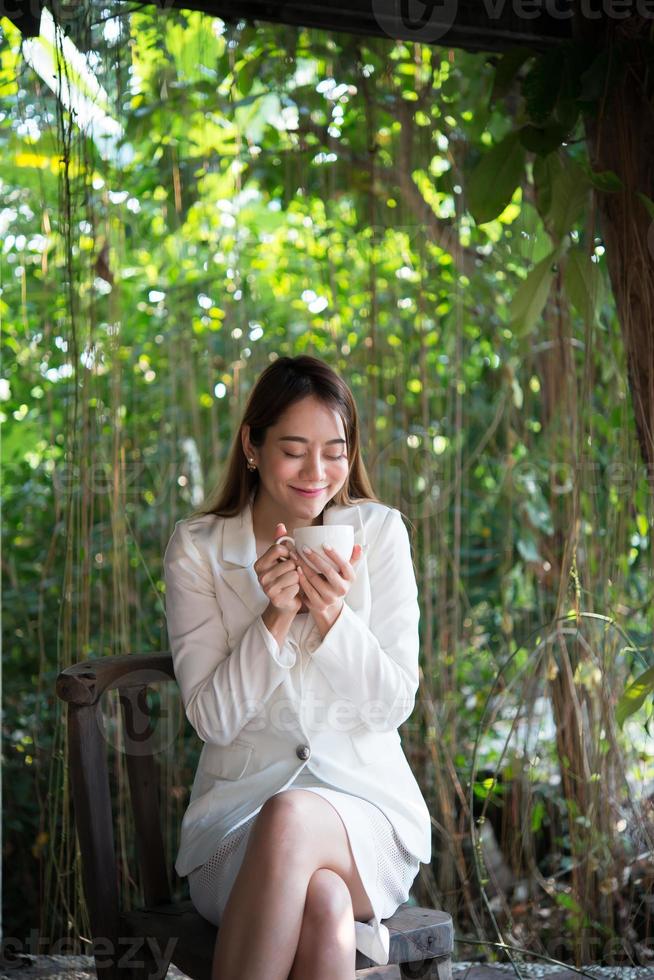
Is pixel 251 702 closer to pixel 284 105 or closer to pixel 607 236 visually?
pixel 607 236

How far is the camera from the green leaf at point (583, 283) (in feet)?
5.41

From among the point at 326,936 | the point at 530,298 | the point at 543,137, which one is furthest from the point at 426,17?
the point at 326,936

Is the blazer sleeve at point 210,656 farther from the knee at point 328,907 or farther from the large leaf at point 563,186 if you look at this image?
the large leaf at point 563,186

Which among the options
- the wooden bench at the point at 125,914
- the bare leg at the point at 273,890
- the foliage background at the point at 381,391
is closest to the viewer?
the bare leg at the point at 273,890

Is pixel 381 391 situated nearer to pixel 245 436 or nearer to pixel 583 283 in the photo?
pixel 583 283

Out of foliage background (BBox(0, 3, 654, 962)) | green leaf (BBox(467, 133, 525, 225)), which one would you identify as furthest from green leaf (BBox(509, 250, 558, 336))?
green leaf (BBox(467, 133, 525, 225))

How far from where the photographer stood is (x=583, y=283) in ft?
5.54

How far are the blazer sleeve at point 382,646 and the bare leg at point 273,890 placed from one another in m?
0.17

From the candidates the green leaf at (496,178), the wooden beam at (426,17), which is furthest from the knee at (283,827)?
the wooden beam at (426,17)

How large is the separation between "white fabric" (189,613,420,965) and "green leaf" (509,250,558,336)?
0.83 metres

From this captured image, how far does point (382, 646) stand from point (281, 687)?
0.15 meters

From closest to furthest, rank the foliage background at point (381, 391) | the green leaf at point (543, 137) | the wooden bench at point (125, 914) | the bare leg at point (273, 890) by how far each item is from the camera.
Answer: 1. the bare leg at point (273, 890)
2. the wooden bench at point (125, 914)
3. the green leaf at point (543, 137)
4. the foliage background at point (381, 391)

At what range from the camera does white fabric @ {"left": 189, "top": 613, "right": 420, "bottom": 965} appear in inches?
49.7

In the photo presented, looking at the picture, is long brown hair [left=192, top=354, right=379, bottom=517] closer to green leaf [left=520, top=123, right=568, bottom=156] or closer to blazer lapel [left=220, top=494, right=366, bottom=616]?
blazer lapel [left=220, top=494, right=366, bottom=616]
